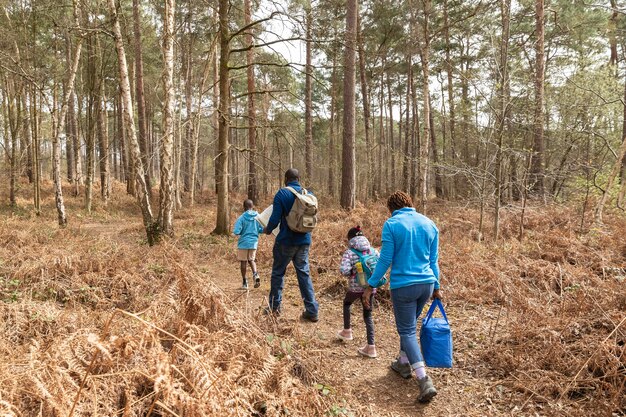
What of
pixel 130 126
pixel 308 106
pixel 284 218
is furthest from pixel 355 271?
pixel 308 106

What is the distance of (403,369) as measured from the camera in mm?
3842

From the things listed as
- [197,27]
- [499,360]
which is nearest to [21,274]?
[499,360]

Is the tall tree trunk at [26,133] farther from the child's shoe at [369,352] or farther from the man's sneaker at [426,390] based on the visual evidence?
the man's sneaker at [426,390]

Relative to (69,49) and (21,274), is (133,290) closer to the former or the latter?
(21,274)

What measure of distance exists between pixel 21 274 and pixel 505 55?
33.5 feet

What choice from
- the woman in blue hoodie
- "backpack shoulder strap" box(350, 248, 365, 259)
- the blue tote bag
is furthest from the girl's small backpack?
the blue tote bag

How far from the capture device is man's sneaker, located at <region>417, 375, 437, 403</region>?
329 cm

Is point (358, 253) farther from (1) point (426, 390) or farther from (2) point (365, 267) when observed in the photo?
(1) point (426, 390)

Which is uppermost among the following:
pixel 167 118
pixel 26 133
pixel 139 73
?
pixel 139 73

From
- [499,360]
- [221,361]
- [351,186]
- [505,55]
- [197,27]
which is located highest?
[197,27]

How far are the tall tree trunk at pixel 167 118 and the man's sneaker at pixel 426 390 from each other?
783 cm

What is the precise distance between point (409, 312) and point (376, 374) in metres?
1.00

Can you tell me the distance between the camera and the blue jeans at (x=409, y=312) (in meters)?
3.42

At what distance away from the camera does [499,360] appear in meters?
3.90
